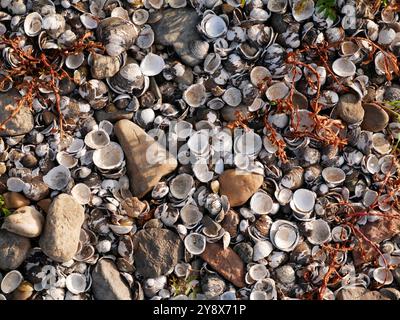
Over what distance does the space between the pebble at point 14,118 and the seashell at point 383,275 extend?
2590mm

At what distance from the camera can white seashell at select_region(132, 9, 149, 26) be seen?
12.4 ft

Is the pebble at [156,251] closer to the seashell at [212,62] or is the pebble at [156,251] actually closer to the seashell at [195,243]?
the seashell at [195,243]

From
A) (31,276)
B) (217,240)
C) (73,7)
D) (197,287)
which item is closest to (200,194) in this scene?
(217,240)

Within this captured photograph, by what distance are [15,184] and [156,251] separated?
105 centimetres

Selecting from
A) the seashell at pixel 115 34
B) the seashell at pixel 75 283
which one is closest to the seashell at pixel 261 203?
the seashell at pixel 75 283

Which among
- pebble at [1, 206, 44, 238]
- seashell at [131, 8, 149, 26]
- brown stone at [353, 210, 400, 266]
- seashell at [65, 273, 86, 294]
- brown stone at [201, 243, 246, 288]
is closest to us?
pebble at [1, 206, 44, 238]

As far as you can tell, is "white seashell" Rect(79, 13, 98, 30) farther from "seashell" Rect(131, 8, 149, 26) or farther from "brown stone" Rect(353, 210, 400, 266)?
"brown stone" Rect(353, 210, 400, 266)

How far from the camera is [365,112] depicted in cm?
383

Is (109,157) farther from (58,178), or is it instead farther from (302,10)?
(302,10)

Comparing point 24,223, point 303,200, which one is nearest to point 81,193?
point 24,223

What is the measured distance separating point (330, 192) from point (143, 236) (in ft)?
4.44

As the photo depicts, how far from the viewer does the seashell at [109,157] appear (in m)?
3.60

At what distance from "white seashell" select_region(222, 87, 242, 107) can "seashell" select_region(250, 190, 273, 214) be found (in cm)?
66

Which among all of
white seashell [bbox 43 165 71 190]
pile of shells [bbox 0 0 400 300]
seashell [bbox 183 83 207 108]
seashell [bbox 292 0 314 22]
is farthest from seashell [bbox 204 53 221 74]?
white seashell [bbox 43 165 71 190]
